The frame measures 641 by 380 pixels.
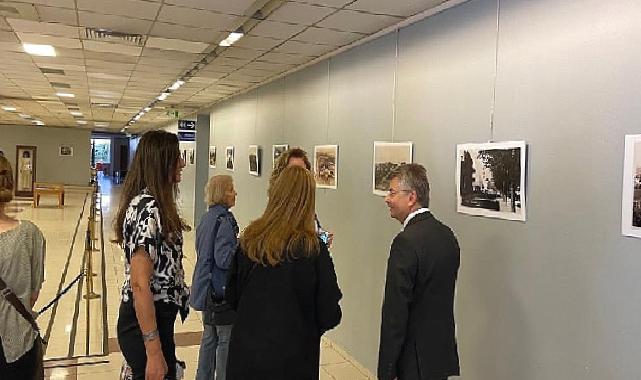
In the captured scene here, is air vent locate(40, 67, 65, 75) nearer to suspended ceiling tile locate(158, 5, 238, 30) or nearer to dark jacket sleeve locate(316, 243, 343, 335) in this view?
suspended ceiling tile locate(158, 5, 238, 30)

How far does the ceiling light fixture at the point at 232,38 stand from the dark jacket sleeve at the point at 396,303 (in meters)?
2.98

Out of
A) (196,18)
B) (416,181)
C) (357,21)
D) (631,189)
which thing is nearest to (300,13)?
(357,21)

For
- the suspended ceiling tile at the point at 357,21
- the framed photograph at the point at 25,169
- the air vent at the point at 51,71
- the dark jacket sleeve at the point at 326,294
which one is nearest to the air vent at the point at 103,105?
the air vent at the point at 51,71

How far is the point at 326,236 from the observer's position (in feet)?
10.4

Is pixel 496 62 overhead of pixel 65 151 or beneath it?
overhead

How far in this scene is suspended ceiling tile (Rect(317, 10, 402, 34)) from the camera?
13.3ft

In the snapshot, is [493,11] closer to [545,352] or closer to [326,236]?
[326,236]

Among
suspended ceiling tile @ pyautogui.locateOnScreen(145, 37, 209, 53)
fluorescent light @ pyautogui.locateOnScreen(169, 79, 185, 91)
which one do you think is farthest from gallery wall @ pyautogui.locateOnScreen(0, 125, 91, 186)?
suspended ceiling tile @ pyautogui.locateOnScreen(145, 37, 209, 53)

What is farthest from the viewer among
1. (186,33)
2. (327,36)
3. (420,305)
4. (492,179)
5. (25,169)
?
(25,169)

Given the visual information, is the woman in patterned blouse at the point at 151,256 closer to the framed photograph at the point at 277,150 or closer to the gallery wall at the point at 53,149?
the framed photograph at the point at 277,150

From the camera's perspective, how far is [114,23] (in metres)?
4.57

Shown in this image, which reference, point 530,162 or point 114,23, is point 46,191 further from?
point 530,162

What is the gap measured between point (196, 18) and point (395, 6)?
1617mm

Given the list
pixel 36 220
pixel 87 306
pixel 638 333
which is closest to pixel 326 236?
pixel 638 333
